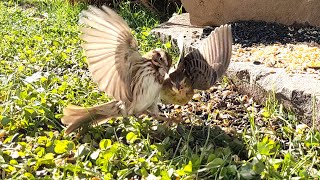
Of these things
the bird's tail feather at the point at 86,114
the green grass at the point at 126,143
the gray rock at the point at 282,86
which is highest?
the gray rock at the point at 282,86

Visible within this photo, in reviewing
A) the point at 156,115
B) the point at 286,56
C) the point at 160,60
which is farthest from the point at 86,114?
the point at 286,56

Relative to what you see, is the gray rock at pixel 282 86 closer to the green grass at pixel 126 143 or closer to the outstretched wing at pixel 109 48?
the green grass at pixel 126 143

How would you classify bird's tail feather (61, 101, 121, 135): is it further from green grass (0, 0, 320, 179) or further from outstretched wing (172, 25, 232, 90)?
outstretched wing (172, 25, 232, 90)

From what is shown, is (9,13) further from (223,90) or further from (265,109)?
(265,109)

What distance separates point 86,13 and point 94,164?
0.73 m

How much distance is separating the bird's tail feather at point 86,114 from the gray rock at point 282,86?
0.91m

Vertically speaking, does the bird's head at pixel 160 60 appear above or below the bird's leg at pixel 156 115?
above

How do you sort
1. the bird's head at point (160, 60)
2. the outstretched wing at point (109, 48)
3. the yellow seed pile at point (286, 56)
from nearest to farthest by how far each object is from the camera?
1. the outstretched wing at point (109, 48)
2. the bird's head at point (160, 60)
3. the yellow seed pile at point (286, 56)

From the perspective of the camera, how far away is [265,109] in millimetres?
3037

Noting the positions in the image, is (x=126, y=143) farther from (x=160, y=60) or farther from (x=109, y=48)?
(x=109, y=48)

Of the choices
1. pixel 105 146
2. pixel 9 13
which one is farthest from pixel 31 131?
pixel 9 13

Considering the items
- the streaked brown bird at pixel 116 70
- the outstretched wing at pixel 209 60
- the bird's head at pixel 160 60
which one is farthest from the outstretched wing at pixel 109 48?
the outstretched wing at pixel 209 60

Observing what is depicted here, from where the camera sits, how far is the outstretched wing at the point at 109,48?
90.1 inches

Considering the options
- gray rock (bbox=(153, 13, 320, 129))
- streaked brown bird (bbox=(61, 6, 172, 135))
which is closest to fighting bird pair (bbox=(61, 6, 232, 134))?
streaked brown bird (bbox=(61, 6, 172, 135))
